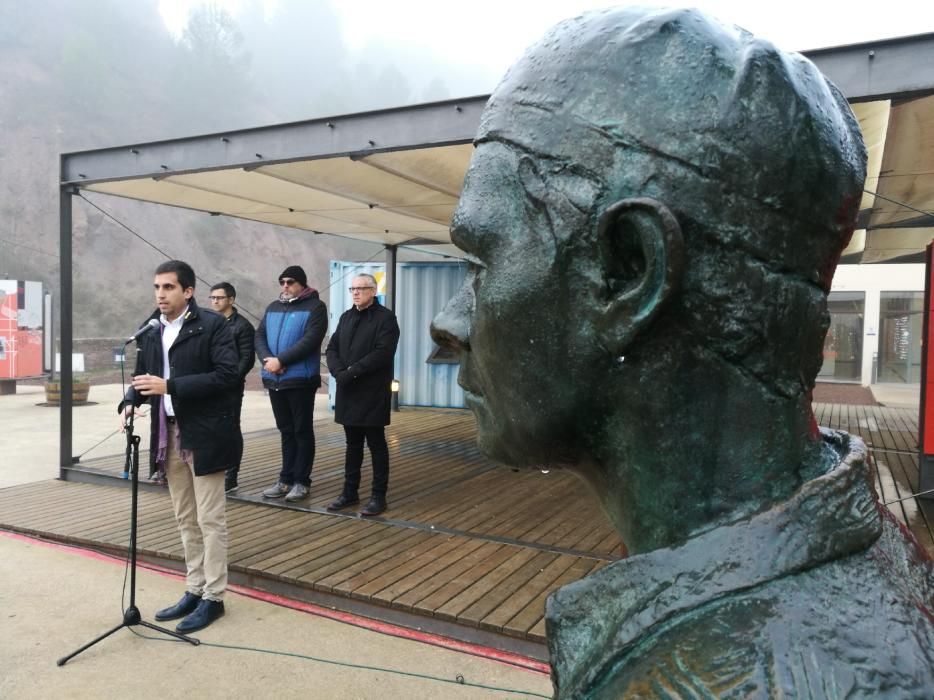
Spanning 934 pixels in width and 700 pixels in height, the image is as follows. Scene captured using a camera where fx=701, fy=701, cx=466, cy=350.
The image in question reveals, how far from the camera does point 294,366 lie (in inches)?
230

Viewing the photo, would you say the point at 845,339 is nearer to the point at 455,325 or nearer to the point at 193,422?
the point at 193,422

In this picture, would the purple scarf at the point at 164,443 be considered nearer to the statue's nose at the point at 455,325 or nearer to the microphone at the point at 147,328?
the microphone at the point at 147,328

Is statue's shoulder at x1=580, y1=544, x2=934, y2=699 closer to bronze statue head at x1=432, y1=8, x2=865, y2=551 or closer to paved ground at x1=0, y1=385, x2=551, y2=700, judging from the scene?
bronze statue head at x1=432, y1=8, x2=865, y2=551

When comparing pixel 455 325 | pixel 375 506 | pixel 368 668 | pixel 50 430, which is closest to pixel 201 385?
pixel 368 668

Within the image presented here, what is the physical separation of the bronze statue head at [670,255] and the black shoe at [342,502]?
4914 mm

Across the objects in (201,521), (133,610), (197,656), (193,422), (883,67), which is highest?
(883,67)

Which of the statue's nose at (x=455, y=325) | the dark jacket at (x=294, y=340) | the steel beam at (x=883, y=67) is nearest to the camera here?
the statue's nose at (x=455, y=325)

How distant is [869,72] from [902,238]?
683 centimetres

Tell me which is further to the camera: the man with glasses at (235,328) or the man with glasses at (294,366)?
the man with glasses at (235,328)

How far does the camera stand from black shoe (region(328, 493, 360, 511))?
5574 millimetres

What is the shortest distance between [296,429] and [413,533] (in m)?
1.45

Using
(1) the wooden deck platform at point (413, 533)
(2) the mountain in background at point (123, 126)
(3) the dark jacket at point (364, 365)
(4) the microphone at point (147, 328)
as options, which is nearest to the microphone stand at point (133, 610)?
(4) the microphone at point (147, 328)

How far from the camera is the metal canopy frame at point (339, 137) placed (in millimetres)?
3127

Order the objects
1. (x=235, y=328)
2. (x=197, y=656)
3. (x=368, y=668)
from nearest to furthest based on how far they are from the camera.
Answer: (x=368, y=668) → (x=197, y=656) → (x=235, y=328)
